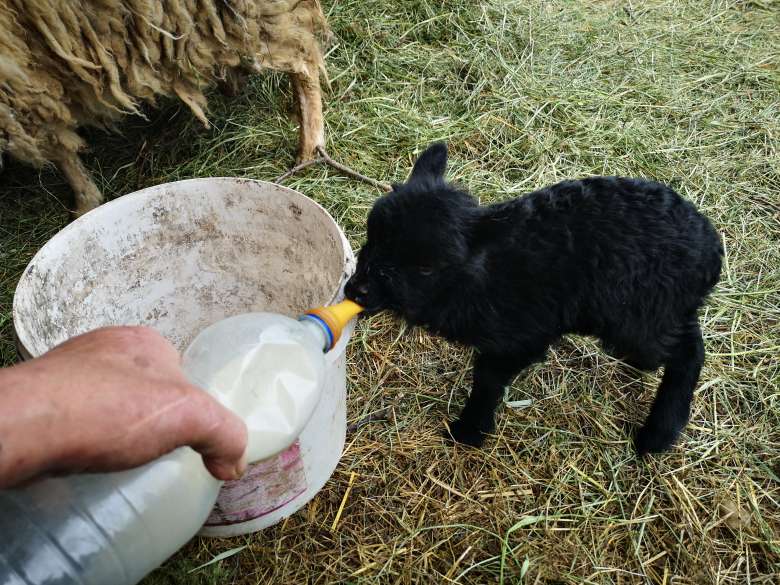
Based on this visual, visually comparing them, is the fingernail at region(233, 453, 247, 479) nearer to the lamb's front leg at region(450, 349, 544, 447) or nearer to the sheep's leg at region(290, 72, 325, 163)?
the lamb's front leg at region(450, 349, 544, 447)

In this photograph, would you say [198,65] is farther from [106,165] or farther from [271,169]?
[106,165]

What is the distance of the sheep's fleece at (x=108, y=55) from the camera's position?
2.54m

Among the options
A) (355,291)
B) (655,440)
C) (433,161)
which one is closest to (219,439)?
(355,291)

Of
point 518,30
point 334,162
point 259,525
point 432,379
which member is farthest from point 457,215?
point 518,30

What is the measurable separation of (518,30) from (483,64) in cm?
56

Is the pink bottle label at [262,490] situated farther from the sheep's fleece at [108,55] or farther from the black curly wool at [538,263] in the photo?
the sheep's fleece at [108,55]

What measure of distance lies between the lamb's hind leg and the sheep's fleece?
256 centimetres

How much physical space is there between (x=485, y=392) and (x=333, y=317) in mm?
962

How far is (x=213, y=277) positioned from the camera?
2637 millimetres

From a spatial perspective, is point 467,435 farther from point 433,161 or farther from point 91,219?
point 91,219

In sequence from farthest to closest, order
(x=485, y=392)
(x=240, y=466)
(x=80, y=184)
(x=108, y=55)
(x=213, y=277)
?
(x=80, y=184) < (x=108, y=55) < (x=213, y=277) < (x=485, y=392) < (x=240, y=466)

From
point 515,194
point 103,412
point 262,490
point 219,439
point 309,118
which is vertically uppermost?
point 103,412

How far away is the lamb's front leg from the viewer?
2.26m

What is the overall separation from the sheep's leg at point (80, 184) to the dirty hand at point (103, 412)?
8.41 ft
